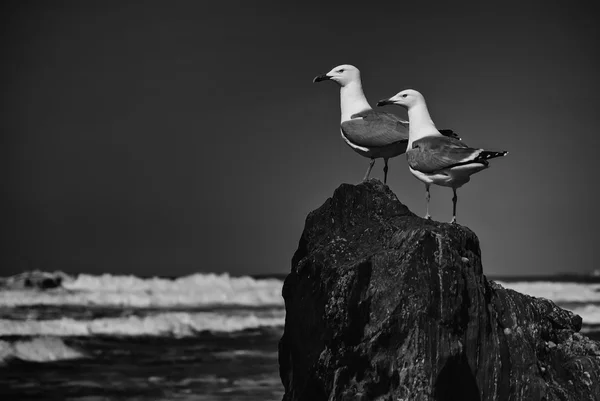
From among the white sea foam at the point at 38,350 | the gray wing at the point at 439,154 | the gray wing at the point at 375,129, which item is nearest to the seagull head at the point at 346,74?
the gray wing at the point at 375,129

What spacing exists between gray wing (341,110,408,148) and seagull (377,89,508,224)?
0.24m

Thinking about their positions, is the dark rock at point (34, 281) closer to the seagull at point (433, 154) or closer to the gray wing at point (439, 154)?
→ the seagull at point (433, 154)

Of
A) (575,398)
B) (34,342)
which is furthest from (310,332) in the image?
(34,342)

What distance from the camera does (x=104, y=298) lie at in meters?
36.1

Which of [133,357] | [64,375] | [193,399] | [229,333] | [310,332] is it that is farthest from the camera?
[229,333]

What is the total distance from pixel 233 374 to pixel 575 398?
11.3 meters

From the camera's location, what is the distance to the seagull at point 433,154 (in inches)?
300

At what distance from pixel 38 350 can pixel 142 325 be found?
5386 millimetres

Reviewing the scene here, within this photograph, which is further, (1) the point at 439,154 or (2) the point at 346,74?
(2) the point at 346,74

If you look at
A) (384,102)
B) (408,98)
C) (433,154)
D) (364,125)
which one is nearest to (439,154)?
(433,154)

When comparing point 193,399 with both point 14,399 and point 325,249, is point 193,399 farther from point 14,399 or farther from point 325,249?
point 325,249

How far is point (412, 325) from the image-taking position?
22.3 ft

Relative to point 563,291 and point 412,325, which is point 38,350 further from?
point 563,291

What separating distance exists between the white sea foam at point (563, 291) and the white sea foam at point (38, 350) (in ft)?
69.0
